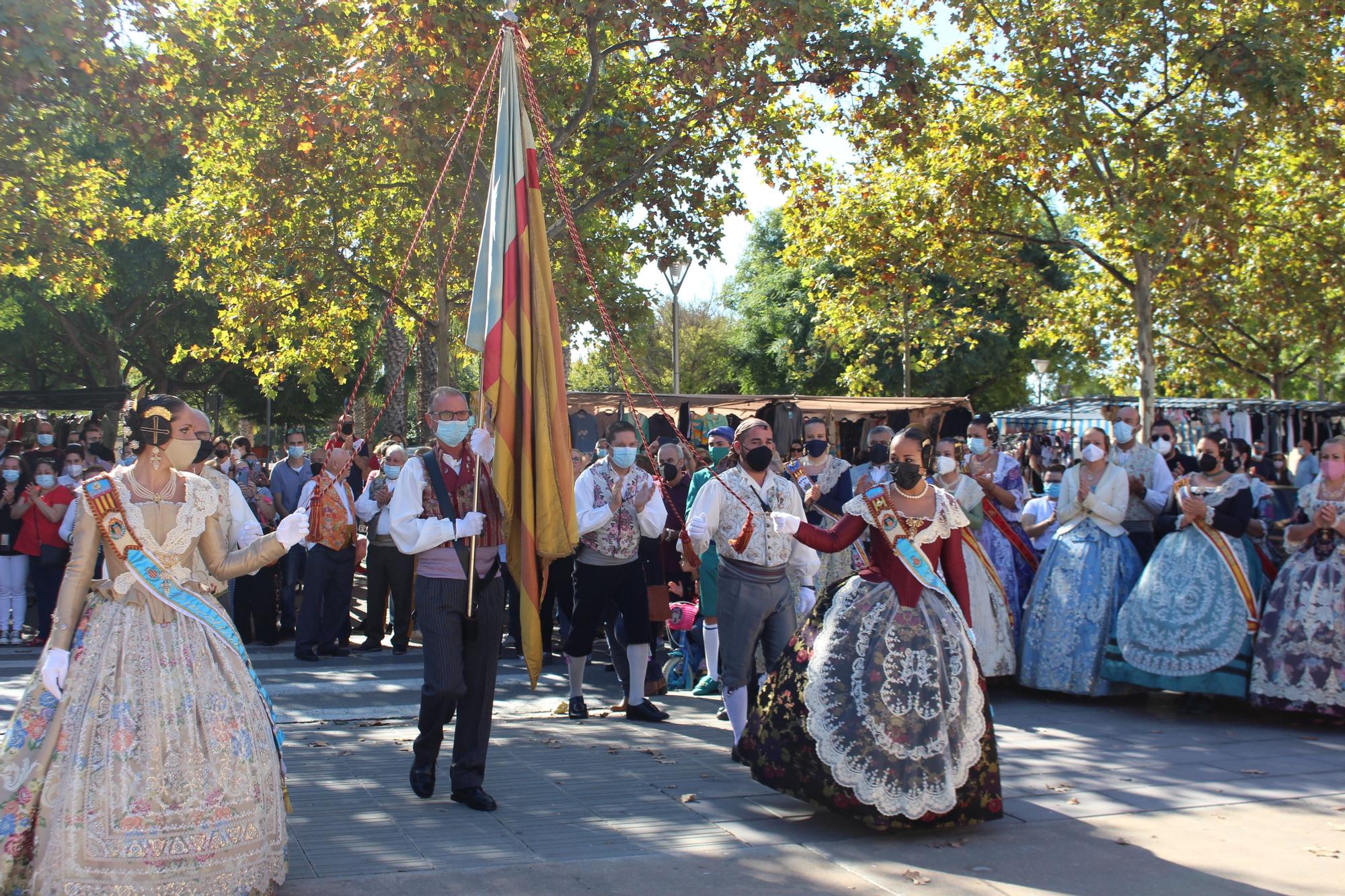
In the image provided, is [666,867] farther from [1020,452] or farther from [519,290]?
[1020,452]

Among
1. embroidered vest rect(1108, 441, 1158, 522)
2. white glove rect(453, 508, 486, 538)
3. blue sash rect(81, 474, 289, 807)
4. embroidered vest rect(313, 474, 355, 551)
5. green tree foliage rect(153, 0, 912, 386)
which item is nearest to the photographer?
blue sash rect(81, 474, 289, 807)

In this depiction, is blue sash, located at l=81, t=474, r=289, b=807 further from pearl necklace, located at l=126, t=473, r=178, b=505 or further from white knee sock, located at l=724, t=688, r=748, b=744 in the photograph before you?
white knee sock, located at l=724, t=688, r=748, b=744

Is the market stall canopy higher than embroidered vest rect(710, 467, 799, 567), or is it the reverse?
the market stall canopy

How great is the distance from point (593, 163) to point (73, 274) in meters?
7.58

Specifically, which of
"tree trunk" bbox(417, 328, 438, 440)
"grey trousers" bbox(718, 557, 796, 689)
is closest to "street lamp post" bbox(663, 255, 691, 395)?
"tree trunk" bbox(417, 328, 438, 440)

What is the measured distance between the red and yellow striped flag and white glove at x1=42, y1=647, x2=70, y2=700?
1916 millimetres

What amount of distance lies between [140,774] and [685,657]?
559 cm

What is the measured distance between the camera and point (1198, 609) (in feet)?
27.3

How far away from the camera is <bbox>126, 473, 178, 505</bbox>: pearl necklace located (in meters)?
4.70

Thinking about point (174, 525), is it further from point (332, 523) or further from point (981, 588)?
point (332, 523)

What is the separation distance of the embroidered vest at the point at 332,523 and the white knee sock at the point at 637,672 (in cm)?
378

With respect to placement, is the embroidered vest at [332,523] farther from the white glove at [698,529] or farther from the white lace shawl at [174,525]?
the white lace shawl at [174,525]

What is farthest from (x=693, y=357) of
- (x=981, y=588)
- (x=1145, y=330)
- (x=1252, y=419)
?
(x=981, y=588)

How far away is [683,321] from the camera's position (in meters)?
48.8
